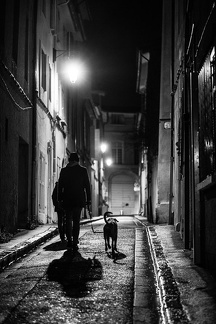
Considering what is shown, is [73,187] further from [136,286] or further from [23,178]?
Result: [23,178]

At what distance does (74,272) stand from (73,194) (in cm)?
277

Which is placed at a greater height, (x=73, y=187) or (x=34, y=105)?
(x=34, y=105)

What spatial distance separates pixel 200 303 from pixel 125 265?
3142 mm

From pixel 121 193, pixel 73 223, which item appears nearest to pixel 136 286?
pixel 73 223

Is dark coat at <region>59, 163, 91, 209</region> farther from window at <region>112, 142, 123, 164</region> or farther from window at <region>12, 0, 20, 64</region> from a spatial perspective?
window at <region>112, 142, 123, 164</region>

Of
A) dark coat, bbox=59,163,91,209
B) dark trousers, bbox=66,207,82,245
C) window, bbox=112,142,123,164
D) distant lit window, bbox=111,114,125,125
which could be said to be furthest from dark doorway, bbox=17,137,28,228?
window, bbox=112,142,123,164

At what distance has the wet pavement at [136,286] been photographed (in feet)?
15.6

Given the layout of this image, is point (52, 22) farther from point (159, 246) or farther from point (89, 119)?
point (89, 119)

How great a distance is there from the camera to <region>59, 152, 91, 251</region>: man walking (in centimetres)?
964

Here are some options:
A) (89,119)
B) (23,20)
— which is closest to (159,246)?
(23,20)

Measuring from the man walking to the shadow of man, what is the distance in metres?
0.65

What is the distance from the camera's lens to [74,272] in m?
7.28

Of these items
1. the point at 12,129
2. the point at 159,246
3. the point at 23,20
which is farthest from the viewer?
the point at 23,20

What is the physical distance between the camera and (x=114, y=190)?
60.0 metres
